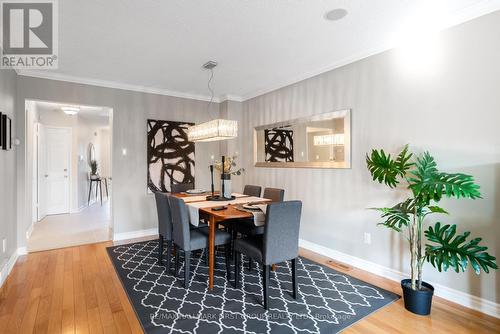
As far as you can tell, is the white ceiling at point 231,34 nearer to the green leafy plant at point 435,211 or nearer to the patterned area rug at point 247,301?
the green leafy plant at point 435,211

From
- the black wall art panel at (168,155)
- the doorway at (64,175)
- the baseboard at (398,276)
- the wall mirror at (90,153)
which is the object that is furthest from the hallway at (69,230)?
the baseboard at (398,276)

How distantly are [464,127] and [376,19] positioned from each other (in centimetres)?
125

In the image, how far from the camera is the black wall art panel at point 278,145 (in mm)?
4293

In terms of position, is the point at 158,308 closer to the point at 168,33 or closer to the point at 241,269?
the point at 241,269

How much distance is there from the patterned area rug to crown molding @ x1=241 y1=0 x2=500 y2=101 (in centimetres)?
254

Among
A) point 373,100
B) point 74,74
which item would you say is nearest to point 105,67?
point 74,74

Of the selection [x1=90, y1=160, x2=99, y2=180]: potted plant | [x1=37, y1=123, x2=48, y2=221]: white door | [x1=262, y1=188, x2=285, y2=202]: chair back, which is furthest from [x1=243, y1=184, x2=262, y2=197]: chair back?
[x1=90, y1=160, x2=99, y2=180]: potted plant

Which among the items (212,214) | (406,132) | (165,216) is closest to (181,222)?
(212,214)

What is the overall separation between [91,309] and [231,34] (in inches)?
113

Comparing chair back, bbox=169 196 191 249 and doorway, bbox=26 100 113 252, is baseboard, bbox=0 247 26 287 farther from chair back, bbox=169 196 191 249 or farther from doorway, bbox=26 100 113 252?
chair back, bbox=169 196 191 249

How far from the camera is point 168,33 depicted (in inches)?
107

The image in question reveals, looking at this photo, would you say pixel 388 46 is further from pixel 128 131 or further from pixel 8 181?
pixel 8 181

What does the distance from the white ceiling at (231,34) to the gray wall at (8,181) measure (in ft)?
2.06
